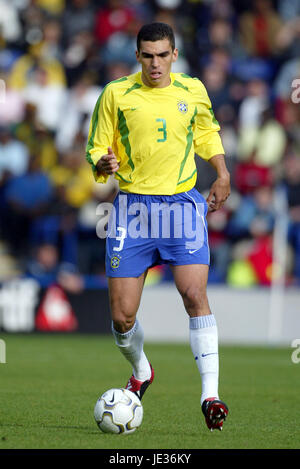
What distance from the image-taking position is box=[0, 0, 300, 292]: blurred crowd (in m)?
14.0

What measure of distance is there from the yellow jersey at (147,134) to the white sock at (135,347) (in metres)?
0.98

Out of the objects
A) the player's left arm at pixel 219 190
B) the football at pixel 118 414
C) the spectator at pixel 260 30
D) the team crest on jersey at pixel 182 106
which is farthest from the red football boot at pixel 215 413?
the spectator at pixel 260 30

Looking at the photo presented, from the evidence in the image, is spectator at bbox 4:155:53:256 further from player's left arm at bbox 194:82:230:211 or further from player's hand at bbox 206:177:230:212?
player's hand at bbox 206:177:230:212

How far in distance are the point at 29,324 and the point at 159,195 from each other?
315 inches

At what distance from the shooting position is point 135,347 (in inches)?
265

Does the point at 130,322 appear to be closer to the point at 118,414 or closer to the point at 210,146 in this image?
the point at 118,414

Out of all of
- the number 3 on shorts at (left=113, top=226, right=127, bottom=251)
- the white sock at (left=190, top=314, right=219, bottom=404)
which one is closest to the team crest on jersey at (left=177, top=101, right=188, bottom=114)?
the number 3 on shorts at (left=113, top=226, right=127, bottom=251)

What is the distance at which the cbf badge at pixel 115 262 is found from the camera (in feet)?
21.0

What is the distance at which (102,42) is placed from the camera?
16.9 metres

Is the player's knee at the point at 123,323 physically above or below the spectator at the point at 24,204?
below

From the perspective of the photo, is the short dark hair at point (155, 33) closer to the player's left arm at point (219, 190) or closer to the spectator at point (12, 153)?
the player's left arm at point (219, 190)

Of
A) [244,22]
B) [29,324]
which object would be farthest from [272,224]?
[244,22]

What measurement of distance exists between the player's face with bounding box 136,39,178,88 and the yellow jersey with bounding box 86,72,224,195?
0.39 feet
